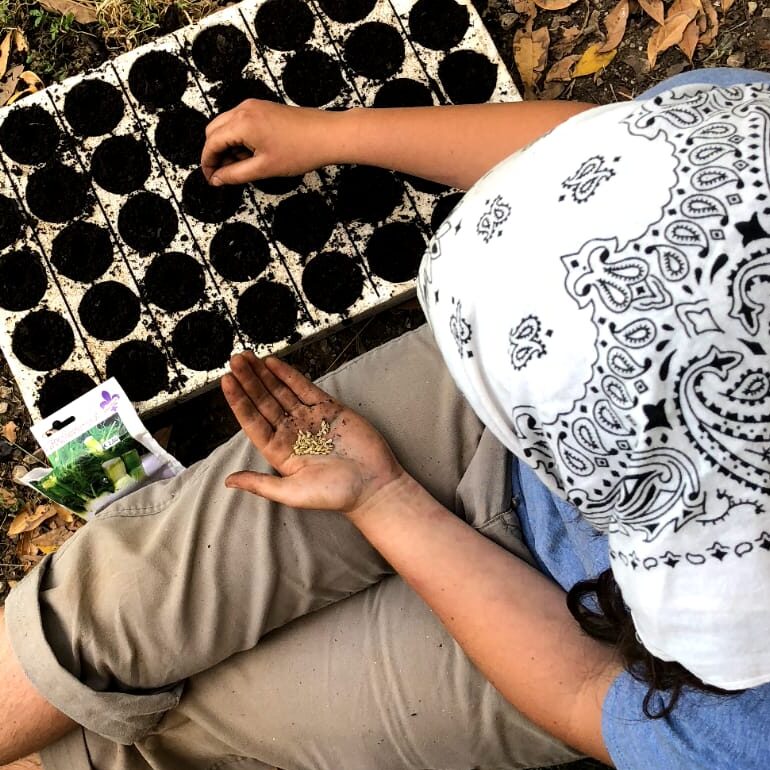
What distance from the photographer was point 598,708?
101 cm

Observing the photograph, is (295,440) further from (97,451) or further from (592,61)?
(592,61)

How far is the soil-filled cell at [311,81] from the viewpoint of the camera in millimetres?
1683

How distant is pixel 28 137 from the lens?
167cm

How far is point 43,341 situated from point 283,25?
84 cm

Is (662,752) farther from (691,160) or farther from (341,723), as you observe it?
(691,160)

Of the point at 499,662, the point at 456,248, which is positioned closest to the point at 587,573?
the point at 499,662

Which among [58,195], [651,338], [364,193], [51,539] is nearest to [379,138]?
[364,193]

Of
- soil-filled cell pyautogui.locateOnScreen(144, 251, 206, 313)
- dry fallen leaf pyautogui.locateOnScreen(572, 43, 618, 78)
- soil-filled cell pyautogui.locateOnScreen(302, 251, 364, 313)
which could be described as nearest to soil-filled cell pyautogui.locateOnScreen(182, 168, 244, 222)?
soil-filled cell pyautogui.locateOnScreen(144, 251, 206, 313)

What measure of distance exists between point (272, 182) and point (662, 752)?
1.24m

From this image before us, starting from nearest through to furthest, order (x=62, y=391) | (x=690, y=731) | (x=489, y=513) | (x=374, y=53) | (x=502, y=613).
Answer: (x=690, y=731)
(x=502, y=613)
(x=489, y=513)
(x=62, y=391)
(x=374, y=53)

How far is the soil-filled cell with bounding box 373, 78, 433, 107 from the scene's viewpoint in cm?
168

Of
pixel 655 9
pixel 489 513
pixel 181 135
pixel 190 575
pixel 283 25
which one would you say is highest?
pixel 283 25

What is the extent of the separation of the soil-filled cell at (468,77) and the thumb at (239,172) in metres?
0.48

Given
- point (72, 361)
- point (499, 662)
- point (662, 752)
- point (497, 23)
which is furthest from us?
point (497, 23)
